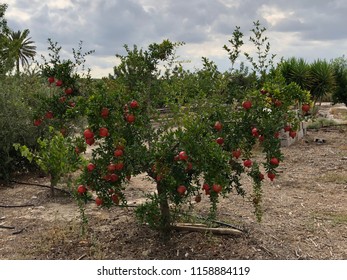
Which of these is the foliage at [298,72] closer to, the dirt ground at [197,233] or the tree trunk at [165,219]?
the dirt ground at [197,233]

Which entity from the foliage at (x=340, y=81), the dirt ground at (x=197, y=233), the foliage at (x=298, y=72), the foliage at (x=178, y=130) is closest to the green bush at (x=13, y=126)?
the dirt ground at (x=197, y=233)

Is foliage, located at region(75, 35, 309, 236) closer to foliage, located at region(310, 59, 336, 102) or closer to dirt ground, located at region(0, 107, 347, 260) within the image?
dirt ground, located at region(0, 107, 347, 260)

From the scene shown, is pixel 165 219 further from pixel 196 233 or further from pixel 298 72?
pixel 298 72

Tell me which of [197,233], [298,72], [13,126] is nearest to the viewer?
[197,233]

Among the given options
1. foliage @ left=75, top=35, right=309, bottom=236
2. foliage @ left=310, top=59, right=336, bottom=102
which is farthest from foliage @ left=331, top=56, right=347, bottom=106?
foliage @ left=75, top=35, right=309, bottom=236

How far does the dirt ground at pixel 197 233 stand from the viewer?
15.9 ft

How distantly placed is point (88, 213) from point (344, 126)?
11.3 m

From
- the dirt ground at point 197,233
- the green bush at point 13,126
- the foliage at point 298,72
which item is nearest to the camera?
the dirt ground at point 197,233

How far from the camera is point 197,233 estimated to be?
16.9 feet

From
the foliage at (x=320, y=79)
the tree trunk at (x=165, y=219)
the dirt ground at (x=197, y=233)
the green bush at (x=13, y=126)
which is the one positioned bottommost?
the dirt ground at (x=197, y=233)

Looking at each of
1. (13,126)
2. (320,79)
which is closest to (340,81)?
(320,79)

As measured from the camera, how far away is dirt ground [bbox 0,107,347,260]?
191 inches
